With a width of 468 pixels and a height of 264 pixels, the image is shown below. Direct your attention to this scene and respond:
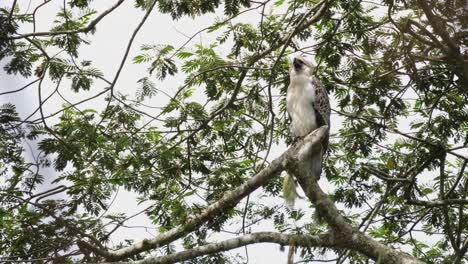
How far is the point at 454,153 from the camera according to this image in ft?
15.8

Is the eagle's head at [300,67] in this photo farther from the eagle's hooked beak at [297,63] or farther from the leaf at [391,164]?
the leaf at [391,164]

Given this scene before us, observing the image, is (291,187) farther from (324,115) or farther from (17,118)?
(17,118)

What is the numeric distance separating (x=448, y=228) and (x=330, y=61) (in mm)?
1748

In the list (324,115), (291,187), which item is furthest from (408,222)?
(291,187)

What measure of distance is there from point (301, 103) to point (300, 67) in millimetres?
394

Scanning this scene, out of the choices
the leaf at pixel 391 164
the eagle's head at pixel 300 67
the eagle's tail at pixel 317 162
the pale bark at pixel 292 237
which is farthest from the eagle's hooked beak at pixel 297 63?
the pale bark at pixel 292 237

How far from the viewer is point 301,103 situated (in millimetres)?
5621

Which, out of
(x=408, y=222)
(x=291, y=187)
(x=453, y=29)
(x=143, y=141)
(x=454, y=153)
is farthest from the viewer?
(x=408, y=222)

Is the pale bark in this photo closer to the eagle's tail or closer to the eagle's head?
the eagle's tail

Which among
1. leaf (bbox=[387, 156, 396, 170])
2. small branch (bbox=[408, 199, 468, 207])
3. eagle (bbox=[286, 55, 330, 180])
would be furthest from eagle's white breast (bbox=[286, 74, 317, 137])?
small branch (bbox=[408, 199, 468, 207])

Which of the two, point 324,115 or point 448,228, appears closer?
point 448,228

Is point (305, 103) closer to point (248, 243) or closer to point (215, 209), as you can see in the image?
point (215, 209)

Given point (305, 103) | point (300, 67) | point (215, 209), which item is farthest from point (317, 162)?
point (215, 209)

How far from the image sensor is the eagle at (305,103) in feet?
18.4
